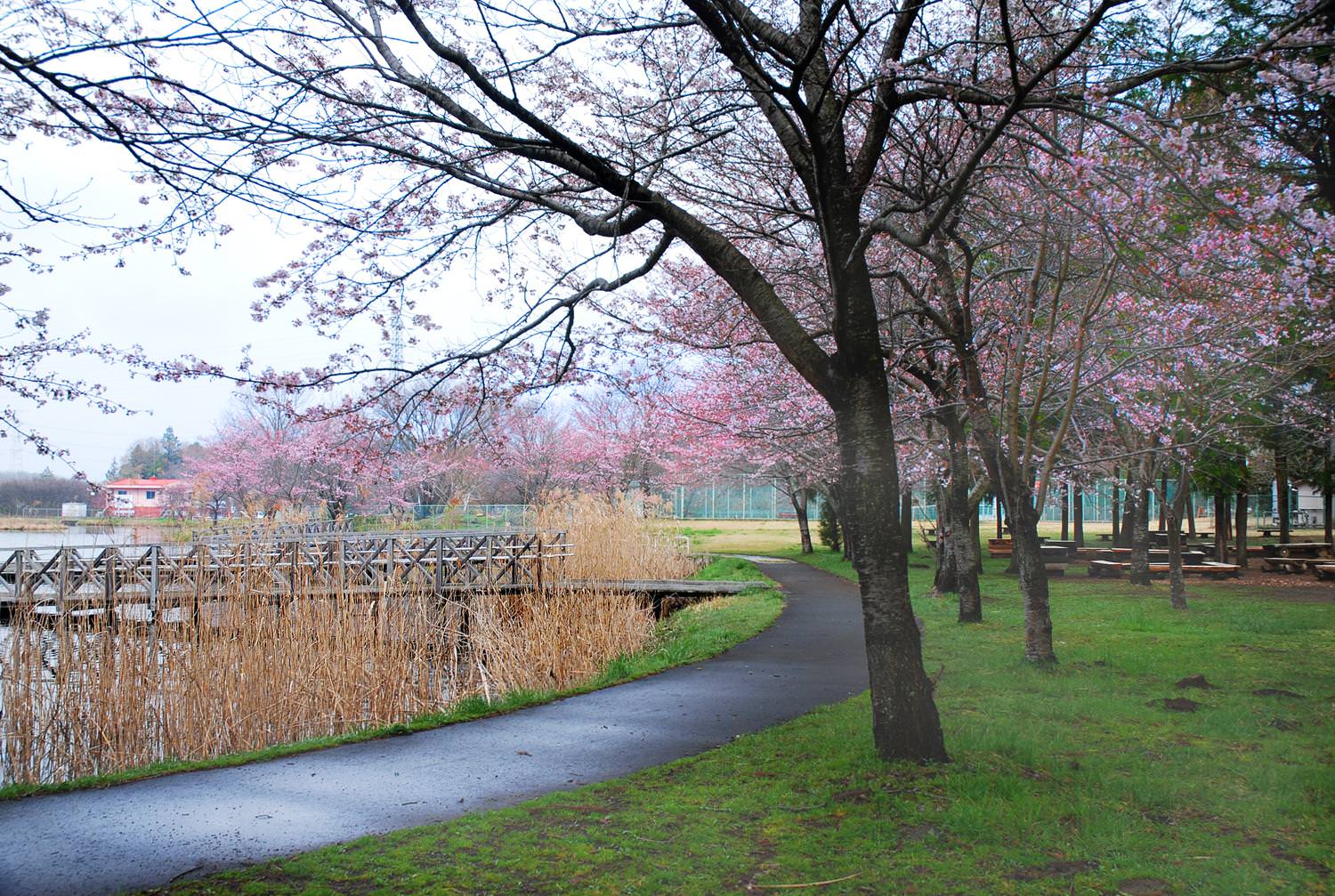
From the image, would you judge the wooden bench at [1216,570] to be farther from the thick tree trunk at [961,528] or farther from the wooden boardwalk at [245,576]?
the wooden boardwalk at [245,576]

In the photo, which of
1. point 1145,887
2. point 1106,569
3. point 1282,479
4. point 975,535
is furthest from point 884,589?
point 1282,479

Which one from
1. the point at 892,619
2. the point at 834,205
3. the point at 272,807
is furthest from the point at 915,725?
the point at 272,807

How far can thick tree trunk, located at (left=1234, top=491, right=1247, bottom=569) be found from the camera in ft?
66.7

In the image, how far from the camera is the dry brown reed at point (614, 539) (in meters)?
13.3

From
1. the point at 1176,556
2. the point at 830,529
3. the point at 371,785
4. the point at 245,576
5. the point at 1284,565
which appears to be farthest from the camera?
the point at 830,529

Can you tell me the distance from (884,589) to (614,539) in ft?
31.5

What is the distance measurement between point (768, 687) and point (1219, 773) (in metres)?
4.09

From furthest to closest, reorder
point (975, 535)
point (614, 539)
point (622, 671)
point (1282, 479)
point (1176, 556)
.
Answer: point (1282, 479)
point (975, 535)
point (614, 539)
point (1176, 556)
point (622, 671)

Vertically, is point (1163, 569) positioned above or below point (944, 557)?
below

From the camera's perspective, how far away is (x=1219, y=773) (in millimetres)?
5082

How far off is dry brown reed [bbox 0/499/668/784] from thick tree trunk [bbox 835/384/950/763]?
16.3 ft

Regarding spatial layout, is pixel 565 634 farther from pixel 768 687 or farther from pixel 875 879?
pixel 875 879

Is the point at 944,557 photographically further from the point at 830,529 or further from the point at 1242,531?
the point at 830,529

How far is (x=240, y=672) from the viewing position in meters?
7.80
